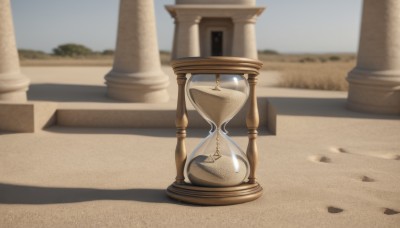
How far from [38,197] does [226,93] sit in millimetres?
2145

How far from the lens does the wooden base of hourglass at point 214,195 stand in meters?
4.52

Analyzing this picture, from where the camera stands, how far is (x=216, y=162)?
4.60 meters

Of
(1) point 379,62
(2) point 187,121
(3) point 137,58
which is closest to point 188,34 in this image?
(3) point 137,58

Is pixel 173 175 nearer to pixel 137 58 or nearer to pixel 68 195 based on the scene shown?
pixel 68 195

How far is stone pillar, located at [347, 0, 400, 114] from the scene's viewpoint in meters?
9.41

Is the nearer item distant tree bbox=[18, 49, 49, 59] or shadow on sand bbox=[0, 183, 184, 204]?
shadow on sand bbox=[0, 183, 184, 204]

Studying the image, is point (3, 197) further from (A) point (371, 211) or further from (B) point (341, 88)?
(B) point (341, 88)

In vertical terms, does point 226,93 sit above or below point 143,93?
above

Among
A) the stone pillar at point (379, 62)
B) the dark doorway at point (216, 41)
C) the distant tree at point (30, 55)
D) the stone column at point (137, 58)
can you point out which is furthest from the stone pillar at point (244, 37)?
the distant tree at point (30, 55)

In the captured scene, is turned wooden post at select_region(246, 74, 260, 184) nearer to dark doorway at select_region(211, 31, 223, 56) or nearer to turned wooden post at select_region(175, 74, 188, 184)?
turned wooden post at select_region(175, 74, 188, 184)

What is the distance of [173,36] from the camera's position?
23594 mm

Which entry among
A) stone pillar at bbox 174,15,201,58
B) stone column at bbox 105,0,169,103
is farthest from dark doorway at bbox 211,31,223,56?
stone column at bbox 105,0,169,103

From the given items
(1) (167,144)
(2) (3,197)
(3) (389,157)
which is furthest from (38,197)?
(3) (389,157)

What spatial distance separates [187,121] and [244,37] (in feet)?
51.8
